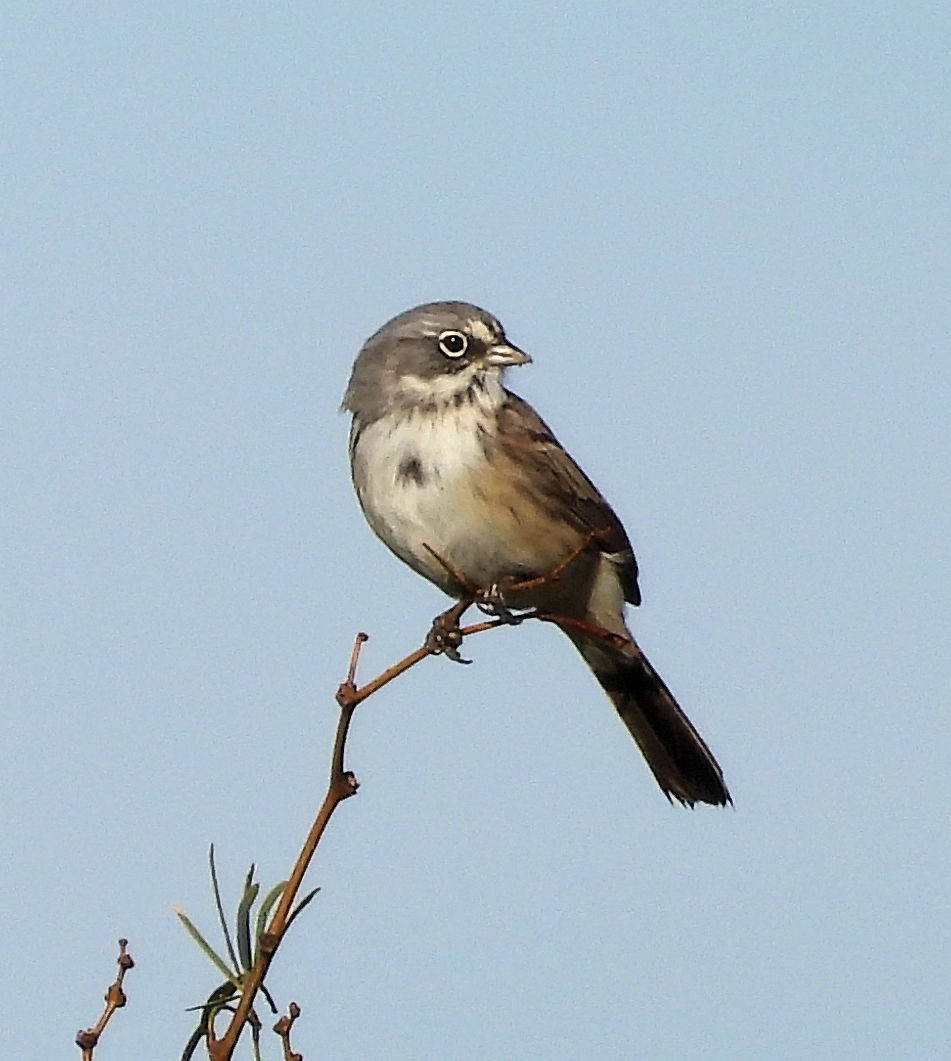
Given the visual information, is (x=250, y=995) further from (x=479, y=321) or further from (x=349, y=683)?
(x=479, y=321)

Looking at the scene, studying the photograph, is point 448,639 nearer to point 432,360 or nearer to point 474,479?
point 474,479

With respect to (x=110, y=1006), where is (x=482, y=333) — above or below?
above

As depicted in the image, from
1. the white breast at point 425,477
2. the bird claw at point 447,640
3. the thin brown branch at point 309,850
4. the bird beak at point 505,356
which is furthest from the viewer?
the bird beak at point 505,356

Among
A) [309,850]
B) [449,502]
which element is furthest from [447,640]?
[449,502]

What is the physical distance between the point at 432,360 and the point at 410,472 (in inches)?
25.3

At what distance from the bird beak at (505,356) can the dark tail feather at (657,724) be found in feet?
4.99

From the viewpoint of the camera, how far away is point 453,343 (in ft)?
24.8

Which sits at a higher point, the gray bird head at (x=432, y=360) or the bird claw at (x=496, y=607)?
the gray bird head at (x=432, y=360)

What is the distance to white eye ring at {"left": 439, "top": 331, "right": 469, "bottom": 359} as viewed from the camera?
754cm

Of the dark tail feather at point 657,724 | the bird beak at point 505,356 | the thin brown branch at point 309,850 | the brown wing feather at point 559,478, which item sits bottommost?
the thin brown branch at point 309,850

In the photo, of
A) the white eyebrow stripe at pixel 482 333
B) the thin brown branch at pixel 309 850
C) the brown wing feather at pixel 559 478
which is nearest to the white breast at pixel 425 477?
the brown wing feather at pixel 559 478

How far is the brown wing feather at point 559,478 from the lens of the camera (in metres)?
7.47

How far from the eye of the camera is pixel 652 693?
8.73m

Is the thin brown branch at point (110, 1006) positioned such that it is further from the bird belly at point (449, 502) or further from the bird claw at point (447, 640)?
the bird belly at point (449, 502)
